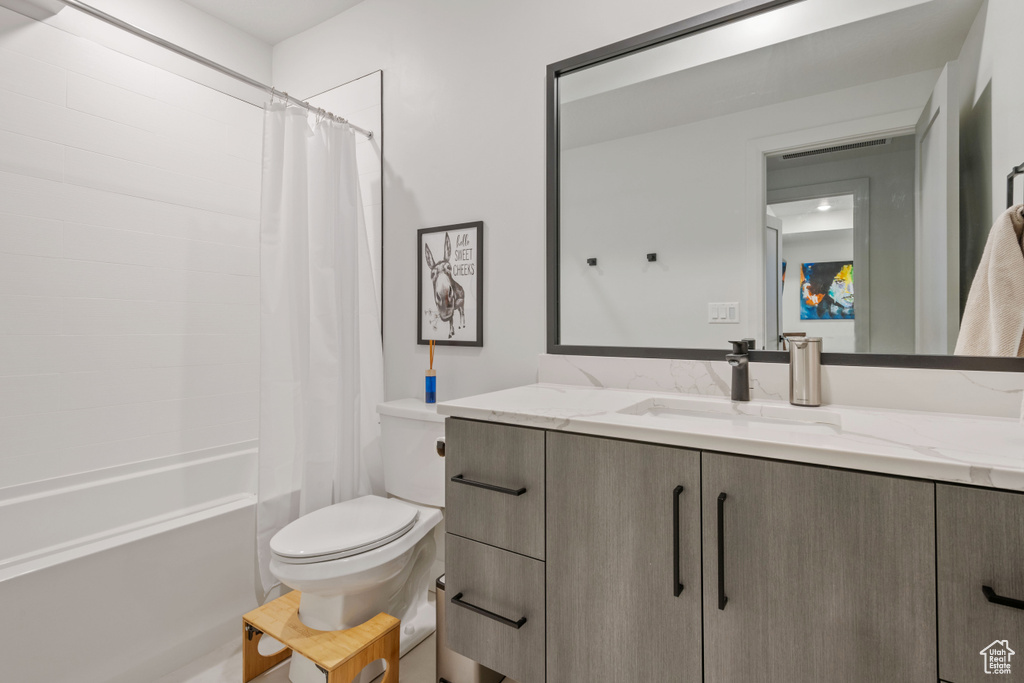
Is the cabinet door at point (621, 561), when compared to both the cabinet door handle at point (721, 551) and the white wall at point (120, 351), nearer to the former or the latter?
the cabinet door handle at point (721, 551)

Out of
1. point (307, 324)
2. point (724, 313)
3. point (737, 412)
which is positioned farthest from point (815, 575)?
point (307, 324)

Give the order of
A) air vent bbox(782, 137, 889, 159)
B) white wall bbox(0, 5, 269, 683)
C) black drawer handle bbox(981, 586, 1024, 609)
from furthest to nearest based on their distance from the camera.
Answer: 1. white wall bbox(0, 5, 269, 683)
2. air vent bbox(782, 137, 889, 159)
3. black drawer handle bbox(981, 586, 1024, 609)

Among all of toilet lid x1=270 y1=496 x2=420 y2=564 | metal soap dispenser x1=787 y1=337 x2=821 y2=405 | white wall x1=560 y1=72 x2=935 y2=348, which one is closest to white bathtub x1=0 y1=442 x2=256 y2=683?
toilet lid x1=270 y1=496 x2=420 y2=564

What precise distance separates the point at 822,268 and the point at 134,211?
8.17 ft

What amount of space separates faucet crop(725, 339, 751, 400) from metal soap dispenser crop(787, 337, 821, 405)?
0.11 metres

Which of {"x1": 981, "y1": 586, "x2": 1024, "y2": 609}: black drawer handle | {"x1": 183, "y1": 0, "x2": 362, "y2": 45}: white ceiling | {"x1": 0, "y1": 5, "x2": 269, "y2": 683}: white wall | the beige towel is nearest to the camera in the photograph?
{"x1": 981, "y1": 586, "x2": 1024, "y2": 609}: black drawer handle

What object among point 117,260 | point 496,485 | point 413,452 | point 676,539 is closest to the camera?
point 676,539

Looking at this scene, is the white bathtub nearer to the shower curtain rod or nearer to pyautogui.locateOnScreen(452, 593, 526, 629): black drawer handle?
pyautogui.locateOnScreen(452, 593, 526, 629): black drawer handle

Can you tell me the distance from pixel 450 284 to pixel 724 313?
101 cm

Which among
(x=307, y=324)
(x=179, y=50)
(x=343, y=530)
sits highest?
(x=179, y=50)

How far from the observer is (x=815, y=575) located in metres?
0.80

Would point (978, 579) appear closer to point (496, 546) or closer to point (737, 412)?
point (737, 412)

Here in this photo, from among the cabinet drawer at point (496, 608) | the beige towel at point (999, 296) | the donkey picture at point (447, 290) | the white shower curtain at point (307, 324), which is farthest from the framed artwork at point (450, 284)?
the beige towel at point (999, 296)

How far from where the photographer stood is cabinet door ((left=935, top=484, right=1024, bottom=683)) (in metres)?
0.68
